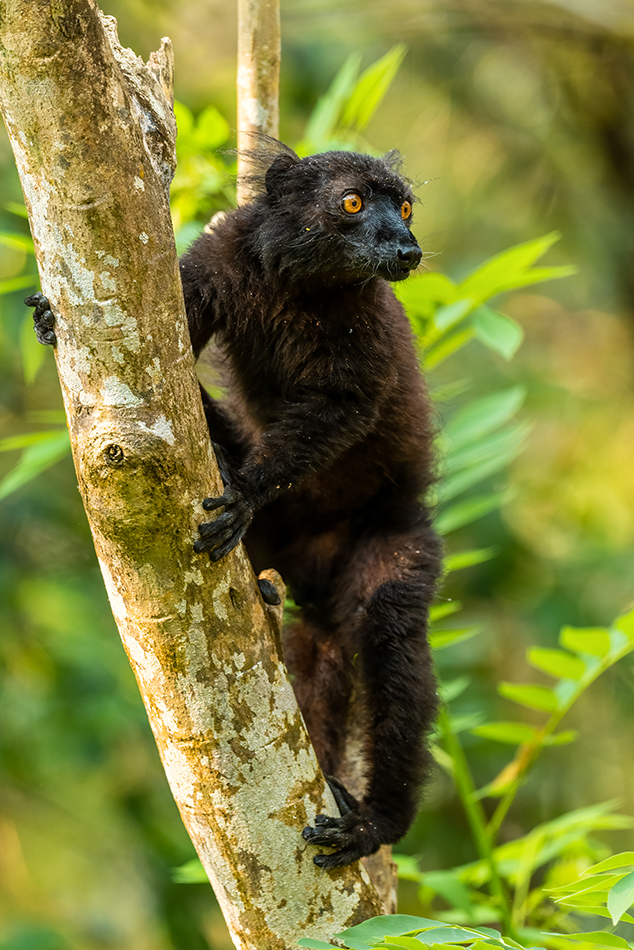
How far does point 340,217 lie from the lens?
3.47 metres

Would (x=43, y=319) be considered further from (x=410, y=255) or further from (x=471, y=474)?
(x=471, y=474)

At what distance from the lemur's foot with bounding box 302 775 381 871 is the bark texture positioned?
0.03 m

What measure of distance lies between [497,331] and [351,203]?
707 mm

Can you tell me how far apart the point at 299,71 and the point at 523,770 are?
6.30m

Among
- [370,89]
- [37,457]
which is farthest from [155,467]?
[370,89]

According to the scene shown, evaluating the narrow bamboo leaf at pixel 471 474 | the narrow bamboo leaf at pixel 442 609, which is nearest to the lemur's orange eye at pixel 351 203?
the narrow bamboo leaf at pixel 471 474

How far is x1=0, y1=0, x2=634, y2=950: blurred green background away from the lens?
20.0ft

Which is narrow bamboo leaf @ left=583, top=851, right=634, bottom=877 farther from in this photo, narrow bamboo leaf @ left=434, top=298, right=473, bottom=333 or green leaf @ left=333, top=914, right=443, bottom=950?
narrow bamboo leaf @ left=434, top=298, right=473, bottom=333

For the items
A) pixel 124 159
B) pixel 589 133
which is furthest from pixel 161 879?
pixel 589 133

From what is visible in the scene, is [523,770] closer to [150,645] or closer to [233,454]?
[233,454]

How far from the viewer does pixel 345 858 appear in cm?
275

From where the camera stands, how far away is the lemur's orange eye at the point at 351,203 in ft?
11.4

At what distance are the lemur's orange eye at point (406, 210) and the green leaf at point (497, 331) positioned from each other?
449 mm

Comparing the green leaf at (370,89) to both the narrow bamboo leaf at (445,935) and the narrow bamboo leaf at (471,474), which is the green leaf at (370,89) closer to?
the narrow bamboo leaf at (471,474)
